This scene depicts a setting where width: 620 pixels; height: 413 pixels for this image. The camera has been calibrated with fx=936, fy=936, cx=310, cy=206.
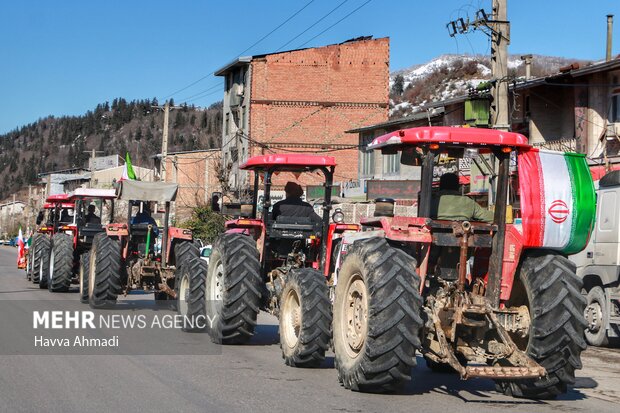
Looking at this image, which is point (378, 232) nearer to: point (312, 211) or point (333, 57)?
point (312, 211)

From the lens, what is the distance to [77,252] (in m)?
23.9

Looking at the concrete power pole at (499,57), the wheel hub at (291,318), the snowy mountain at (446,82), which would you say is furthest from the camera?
the snowy mountain at (446,82)

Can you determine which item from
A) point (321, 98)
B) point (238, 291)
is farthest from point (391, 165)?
point (238, 291)

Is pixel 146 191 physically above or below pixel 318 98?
below

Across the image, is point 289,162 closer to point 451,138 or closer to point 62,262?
point 451,138

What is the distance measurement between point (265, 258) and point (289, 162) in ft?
4.97

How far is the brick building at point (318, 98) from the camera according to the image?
202 feet

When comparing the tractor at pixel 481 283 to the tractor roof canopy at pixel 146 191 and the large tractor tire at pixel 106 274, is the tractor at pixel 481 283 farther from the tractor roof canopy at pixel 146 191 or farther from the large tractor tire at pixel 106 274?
the tractor roof canopy at pixel 146 191

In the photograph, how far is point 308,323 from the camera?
11055mm

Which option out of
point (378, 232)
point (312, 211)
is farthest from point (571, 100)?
point (378, 232)

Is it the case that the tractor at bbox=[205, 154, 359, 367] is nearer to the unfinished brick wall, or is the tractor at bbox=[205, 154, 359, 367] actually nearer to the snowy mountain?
the unfinished brick wall

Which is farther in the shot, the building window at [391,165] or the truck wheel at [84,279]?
the building window at [391,165]

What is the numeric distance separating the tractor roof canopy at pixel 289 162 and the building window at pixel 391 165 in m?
35.8

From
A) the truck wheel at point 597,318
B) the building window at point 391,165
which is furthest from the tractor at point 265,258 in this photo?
the building window at point 391,165
